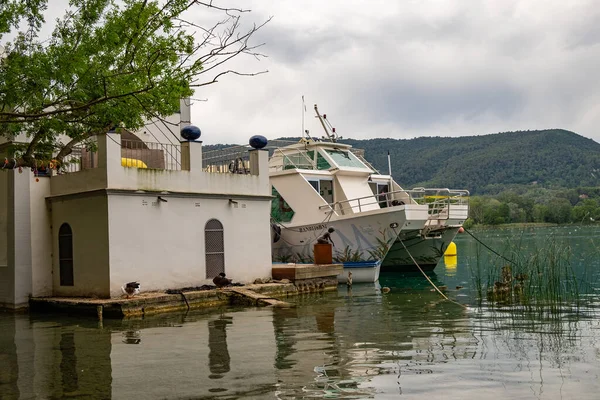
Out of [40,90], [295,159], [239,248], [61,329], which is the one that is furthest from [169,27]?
[295,159]

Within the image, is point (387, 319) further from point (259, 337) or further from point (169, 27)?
point (169, 27)

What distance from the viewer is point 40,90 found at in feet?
32.8

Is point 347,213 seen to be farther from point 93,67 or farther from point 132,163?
point 93,67

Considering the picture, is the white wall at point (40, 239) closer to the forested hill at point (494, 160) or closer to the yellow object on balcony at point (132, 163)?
the yellow object on balcony at point (132, 163)

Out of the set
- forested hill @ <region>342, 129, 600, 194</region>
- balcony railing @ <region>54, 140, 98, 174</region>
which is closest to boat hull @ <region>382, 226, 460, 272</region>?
balcony railing @ <region>54, 140, 98, 174</region>

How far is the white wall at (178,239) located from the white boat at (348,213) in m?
3.64

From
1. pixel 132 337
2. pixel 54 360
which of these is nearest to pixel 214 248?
pixel 132 337

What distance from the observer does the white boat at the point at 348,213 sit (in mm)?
23891

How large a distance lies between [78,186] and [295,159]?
12.6 m

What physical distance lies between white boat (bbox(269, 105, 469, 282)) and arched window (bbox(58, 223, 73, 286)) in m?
9.93

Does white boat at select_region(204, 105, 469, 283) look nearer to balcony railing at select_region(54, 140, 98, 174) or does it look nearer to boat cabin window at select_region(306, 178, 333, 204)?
boat cabin window at select_region(306, 178, 333, 204)

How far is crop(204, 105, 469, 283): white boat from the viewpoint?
78.4 ft

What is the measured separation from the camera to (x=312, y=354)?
9.54 meters

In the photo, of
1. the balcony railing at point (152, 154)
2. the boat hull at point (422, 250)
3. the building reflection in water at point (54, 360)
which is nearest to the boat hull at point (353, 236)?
the boat hull at point (422, 250)
